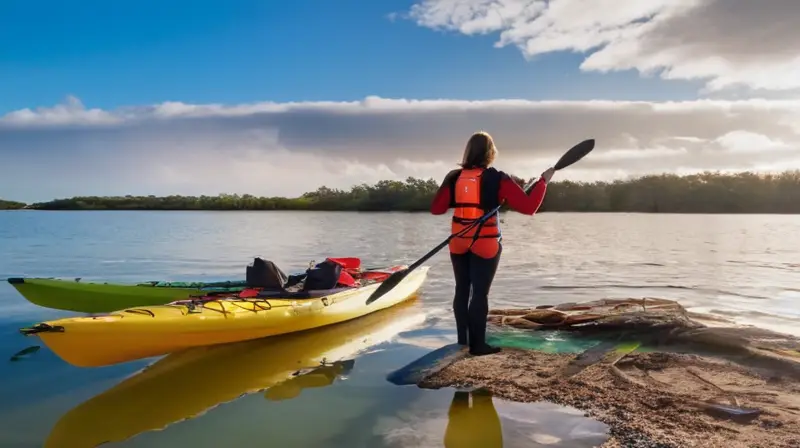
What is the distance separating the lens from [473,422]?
13.8ft

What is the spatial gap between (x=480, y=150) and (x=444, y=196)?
1.78ft

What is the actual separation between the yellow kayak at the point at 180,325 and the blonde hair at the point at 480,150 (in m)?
2.64

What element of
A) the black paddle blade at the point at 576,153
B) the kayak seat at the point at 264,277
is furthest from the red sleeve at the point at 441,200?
the kayak seat at the point at 264,277

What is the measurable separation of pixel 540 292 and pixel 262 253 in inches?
406

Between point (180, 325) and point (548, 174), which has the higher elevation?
point (548, 174)

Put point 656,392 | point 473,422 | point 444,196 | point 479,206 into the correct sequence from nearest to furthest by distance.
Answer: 1. point 473,422
2. point 656,392
3. point 479,206
4. point 444,196

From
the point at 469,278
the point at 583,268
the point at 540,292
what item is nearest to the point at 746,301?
the point at 540,292

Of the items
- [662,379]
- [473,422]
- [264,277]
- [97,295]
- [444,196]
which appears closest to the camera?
[473,422]

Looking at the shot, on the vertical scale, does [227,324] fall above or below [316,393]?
above

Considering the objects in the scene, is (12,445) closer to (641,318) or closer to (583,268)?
(641,318)

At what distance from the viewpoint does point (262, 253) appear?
61.0 ft

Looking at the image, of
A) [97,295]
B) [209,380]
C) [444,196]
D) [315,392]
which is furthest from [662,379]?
[97,295]

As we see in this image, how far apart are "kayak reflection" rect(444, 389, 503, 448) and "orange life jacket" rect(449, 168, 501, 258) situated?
131 cm

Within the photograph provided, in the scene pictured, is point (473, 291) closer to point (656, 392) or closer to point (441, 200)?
point (441, 200)
